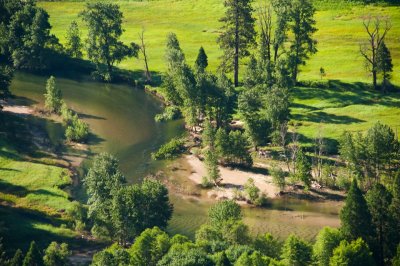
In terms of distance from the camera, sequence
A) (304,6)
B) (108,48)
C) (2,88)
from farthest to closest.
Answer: (108,48), (304,6), (2,88)

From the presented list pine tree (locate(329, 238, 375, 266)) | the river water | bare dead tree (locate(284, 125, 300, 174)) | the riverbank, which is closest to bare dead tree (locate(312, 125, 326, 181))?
bare dead tree (locate(284, 125, 300, 174))

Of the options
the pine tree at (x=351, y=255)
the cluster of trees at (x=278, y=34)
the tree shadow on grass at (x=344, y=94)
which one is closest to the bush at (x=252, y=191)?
the pine tree at (x=351, y=255)

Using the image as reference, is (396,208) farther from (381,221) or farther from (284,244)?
(284,244)

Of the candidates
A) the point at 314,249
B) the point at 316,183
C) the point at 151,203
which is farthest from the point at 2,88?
the point at 314,249

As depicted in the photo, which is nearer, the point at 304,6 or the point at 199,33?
the point at 304,6

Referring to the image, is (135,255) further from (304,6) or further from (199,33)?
(199,33)

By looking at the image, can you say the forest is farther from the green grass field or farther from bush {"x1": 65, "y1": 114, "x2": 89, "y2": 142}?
the green grass field

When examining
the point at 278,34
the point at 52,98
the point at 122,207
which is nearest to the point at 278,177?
the point at 122,207
